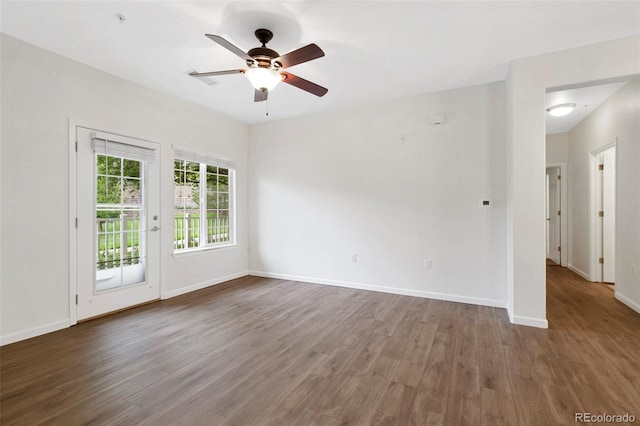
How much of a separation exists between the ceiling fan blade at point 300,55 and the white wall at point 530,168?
2310 millimetres

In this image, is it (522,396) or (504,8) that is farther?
(504,8)

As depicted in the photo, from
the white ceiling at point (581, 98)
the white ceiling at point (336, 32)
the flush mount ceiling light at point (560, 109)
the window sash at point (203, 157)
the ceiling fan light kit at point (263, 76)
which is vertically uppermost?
the white ceiling at point (336, 32)

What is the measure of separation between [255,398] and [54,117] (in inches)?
136

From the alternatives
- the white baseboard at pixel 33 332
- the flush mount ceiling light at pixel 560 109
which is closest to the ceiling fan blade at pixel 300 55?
the white baseboard at pixel 33 332

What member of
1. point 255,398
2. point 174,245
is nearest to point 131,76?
point 174,245

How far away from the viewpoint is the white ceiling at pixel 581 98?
12.6ft

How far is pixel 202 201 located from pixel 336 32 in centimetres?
335

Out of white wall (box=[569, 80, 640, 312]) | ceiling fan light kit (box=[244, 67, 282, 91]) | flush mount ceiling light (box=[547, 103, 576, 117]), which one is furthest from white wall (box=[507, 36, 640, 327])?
ceiling fan light kit (box=[244, 67, 282, 91])

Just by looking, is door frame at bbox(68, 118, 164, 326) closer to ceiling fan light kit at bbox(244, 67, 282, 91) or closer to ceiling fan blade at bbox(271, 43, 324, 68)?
ceiling fan light kit at bbox(244, 67, 282, 91)

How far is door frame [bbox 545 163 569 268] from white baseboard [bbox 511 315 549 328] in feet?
13.3

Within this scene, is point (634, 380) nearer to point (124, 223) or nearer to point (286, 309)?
point (286, 309)

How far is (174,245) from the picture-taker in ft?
14.4

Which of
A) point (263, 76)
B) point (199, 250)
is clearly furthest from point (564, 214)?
Result: point (199, 250)

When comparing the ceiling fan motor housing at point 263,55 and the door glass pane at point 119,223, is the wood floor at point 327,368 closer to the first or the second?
the door glass pane at point 119,223
